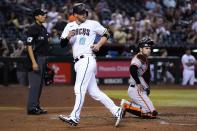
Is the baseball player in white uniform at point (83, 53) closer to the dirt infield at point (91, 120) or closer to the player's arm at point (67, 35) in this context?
the player's arm at point (67, 35)

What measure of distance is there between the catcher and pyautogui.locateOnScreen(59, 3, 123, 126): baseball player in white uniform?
3.30 ft

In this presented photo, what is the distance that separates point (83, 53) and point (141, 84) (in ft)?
5.36

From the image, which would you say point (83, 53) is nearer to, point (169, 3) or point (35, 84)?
point (35, 84)

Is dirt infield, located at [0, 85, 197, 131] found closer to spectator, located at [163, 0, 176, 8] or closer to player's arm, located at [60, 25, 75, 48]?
player's arm, located at [60, 25, 75, 48]

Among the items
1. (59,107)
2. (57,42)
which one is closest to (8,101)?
(59,107)

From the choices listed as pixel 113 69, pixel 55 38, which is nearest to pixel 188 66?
pixel 113 69

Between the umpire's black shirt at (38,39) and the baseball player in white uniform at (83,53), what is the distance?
1.70 meters

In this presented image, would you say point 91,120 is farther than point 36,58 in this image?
No

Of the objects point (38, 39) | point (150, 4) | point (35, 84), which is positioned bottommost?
point (35, 84)

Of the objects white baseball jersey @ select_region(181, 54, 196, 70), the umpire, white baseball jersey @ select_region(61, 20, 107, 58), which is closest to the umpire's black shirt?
the umpire

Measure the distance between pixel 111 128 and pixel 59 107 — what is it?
143 inches

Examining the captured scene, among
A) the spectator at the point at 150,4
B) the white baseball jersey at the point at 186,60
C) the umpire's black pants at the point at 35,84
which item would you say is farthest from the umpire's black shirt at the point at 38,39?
the spectator at the point at 150,4

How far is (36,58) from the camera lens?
32.0ft

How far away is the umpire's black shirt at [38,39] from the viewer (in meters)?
9.72
